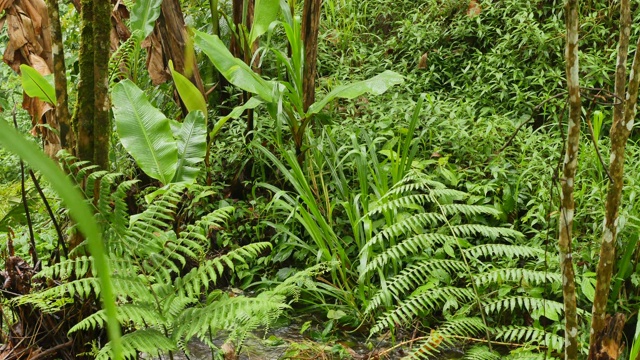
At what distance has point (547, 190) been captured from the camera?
342 centimetres

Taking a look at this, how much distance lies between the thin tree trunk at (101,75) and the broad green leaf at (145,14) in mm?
1673

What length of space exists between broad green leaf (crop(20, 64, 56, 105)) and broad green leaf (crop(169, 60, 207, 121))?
0.81 m

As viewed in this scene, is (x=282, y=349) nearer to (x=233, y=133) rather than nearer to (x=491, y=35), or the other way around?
(x=233, y=133)

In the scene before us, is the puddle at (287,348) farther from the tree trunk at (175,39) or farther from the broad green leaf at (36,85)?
the tree trunk at (175,39)

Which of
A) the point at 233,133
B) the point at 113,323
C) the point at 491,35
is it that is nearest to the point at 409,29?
the point at 491,35

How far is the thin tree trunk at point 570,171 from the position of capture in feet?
5.46

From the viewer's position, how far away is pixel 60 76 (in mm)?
2449

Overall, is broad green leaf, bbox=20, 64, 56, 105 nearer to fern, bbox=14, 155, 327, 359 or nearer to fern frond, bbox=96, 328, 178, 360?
fern, bbox=14, 155, 327, 359

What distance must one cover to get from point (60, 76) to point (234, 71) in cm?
130

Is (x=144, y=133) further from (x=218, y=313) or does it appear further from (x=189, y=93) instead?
(x=218, y=313)

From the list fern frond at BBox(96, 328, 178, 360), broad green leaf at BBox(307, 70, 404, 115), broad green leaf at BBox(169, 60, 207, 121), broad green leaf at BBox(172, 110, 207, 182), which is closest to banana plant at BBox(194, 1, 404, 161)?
broad green leaf at BBox(307, 70, 404, 115)

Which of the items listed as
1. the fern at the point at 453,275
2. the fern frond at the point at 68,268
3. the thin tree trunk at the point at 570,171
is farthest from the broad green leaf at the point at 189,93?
the thin tree trunk at the point at 570,171

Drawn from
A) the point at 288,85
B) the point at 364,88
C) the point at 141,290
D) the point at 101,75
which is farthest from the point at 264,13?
the point at 141,290

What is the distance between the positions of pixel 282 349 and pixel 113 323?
254 centimetres
